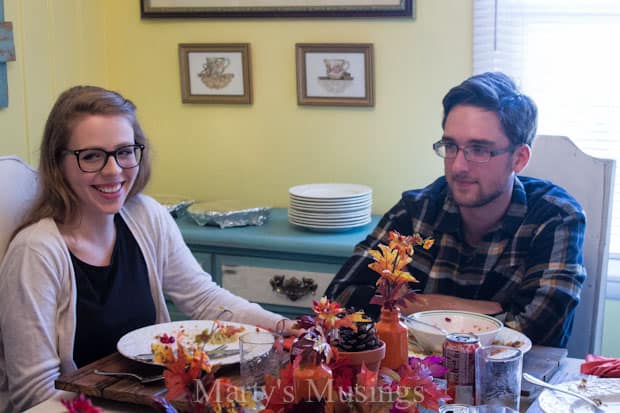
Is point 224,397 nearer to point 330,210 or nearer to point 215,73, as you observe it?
point 330,210

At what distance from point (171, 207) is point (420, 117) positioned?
95cm

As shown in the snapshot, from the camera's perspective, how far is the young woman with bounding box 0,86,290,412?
1809mm

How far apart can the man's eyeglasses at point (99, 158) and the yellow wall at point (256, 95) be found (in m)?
1.08

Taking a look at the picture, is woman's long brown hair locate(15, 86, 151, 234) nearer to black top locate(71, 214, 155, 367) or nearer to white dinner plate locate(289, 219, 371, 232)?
black top locate(71, 214, 155, 367)

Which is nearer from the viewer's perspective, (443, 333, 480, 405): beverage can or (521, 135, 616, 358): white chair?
(443, 333, 480, 405): beverage can

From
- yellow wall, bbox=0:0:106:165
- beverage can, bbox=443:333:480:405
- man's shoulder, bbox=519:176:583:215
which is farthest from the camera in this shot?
yellow wall, bbox=0:0:106:165

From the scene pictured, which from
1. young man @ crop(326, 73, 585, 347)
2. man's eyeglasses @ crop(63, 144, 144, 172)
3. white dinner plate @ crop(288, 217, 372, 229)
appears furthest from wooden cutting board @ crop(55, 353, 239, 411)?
white dinner plate @ crop(288, 217, 372, 229)

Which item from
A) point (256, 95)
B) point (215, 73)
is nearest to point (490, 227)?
point (256, 95)

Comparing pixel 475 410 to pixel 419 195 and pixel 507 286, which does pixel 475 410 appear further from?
pixel 419 195

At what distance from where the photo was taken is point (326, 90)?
310 cm

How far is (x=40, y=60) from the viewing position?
3.04 m

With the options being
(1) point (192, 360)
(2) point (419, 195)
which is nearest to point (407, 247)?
(1) point (192, 360)

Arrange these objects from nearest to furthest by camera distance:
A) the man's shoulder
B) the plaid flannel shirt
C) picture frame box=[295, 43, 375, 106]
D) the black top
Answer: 1. the black top
2. the plaid flannel shirt
3. the man's shoulder
4. picture frame box=[295, 43, 375, 106]

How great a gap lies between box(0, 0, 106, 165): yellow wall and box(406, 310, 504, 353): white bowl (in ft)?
5.31
